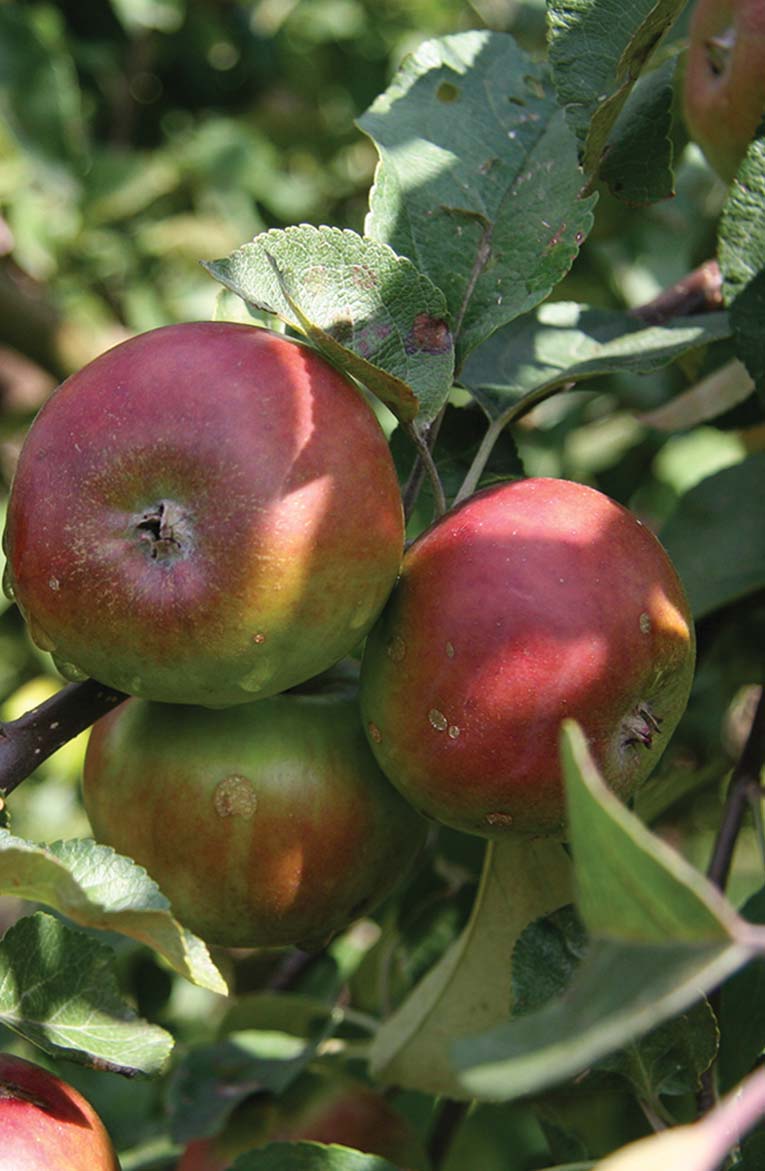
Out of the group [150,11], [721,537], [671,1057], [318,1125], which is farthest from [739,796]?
[150,11]

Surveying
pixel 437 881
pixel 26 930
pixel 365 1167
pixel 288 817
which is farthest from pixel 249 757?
pixel 437 881

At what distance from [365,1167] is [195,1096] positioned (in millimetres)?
358

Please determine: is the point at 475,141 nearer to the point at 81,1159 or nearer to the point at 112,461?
the point at 112,461

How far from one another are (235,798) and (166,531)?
0.68ft

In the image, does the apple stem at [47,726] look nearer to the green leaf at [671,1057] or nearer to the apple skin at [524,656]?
the apple skin at [524,656]

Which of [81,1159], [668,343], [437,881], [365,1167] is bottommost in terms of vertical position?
[437,881]

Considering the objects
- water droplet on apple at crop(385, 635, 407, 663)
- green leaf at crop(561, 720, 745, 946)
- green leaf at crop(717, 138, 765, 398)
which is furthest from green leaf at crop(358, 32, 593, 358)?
green leaf at crop(561, 720, 745, 946)

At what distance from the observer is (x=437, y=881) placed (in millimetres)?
1341

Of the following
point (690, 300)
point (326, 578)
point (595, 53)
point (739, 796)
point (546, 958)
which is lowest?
point (739, 796)

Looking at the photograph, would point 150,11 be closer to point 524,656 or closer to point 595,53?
point 595,53

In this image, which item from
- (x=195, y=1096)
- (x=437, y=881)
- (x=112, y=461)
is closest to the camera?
(x=112, y=461)

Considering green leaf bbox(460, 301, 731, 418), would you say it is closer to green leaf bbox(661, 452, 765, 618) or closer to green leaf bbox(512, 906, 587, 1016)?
A: green leaf bbox(661, 452, 765, 618)

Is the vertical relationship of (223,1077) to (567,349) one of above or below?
below

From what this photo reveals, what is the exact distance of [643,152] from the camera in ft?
3.18
